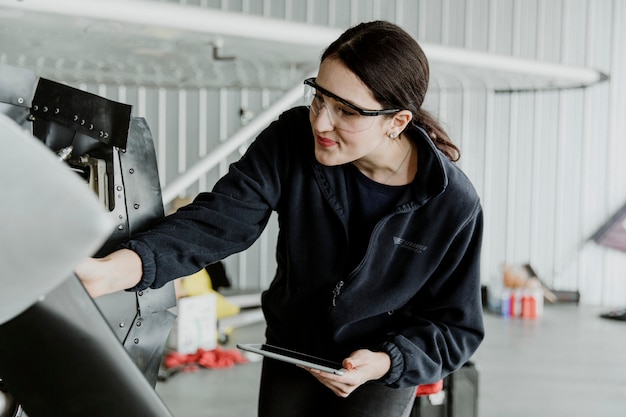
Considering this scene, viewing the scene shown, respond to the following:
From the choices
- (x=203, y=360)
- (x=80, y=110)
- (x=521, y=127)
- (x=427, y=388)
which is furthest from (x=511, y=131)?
(x=80, y=110)

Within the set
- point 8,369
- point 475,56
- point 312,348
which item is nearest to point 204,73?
point 475,56

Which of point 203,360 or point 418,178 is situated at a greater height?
point 418,178

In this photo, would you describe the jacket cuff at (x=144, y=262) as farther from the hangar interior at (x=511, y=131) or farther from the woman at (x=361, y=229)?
the hangar interior at (x=511, y=131)

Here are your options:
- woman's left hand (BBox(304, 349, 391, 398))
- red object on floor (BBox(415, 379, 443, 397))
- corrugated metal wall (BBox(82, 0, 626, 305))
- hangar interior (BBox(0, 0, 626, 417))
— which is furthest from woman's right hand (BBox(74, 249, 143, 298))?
corrugated metal wall (BBox(82, 0, 626, 305))

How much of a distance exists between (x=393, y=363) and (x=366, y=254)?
0.23m

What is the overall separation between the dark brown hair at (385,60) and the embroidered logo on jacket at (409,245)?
28cm

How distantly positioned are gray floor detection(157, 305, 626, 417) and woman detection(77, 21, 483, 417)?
72.4 inches

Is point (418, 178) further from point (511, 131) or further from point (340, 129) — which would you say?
point (511, 131)

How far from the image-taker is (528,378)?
409 cm

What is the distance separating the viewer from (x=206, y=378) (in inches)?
153

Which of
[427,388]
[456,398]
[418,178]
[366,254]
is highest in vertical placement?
[418,178]

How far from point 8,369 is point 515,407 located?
3.17 metres

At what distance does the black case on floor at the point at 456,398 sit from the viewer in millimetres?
2702

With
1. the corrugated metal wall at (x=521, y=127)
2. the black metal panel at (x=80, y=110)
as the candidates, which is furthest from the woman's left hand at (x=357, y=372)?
the corrugated metal wall at (x=521, y=127)
